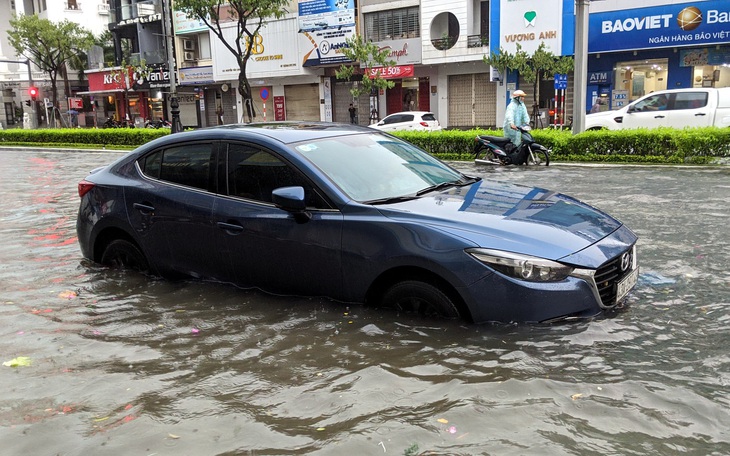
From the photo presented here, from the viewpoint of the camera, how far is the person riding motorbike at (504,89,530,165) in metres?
15.0

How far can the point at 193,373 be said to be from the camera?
4.03m

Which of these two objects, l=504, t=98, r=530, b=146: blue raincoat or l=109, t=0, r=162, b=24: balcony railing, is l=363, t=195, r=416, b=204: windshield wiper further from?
l=109, t=0, r=162, b=24: balcony railing

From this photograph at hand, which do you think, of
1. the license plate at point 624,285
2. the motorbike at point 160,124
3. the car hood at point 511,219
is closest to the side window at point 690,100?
the car hood at point 511,219

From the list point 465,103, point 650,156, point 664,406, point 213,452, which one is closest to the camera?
point 213,452

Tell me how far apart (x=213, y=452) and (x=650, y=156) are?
14.2 meters

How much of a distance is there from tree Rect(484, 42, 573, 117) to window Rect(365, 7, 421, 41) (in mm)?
5768

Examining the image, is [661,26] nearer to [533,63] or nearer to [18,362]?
[533,63]

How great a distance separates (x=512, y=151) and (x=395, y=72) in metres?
19.5

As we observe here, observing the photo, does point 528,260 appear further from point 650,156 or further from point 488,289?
point 650,156

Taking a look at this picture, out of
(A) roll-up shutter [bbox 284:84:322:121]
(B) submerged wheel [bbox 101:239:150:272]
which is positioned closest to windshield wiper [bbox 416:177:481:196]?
(B) submerged wheel [bbox 101:239:150:272]

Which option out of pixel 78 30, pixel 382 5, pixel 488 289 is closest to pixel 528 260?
pixel 488 289

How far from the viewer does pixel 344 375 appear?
3.92 m

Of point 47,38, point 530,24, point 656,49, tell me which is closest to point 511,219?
point 656,49

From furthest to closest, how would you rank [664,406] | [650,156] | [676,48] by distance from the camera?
[676,48] < [650,156] < [664,406]
